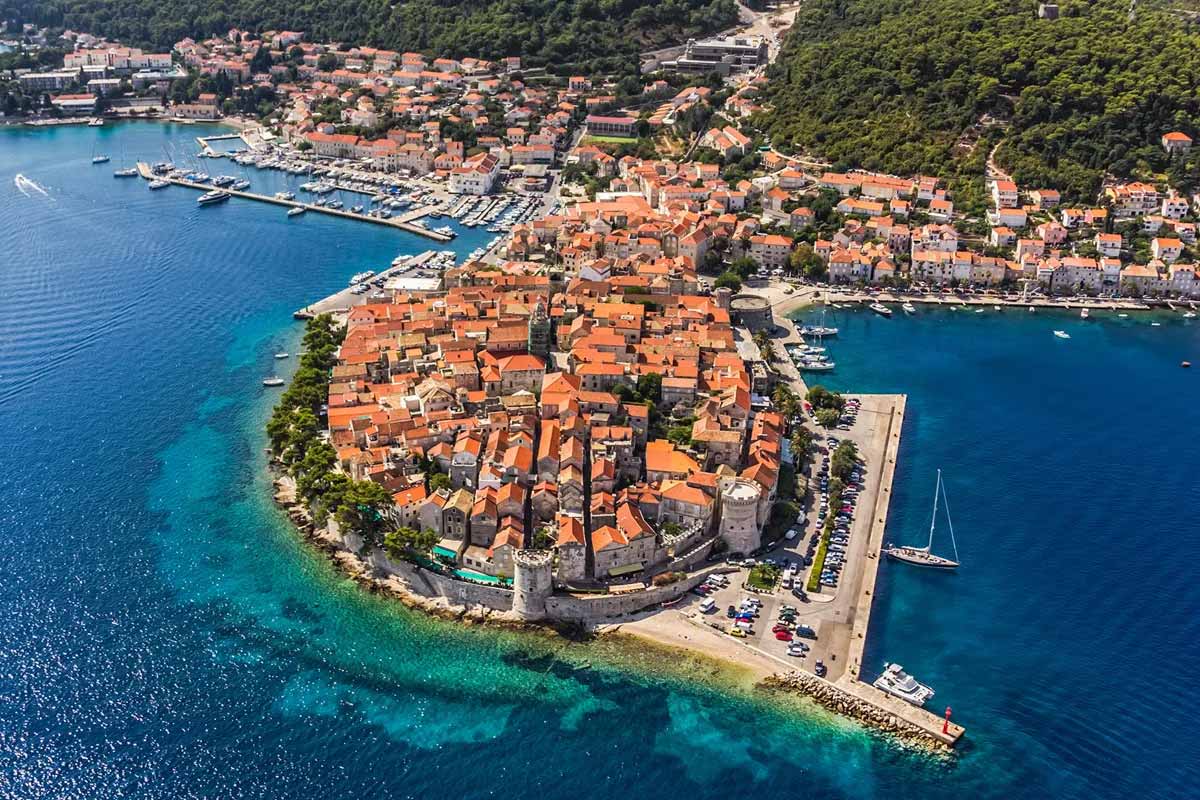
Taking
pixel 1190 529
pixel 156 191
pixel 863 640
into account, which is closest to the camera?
pixel 863 640

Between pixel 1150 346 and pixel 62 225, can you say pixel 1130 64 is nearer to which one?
pixel 1150 346

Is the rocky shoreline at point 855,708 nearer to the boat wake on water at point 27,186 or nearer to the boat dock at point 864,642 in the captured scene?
the boat dock at point 864,642

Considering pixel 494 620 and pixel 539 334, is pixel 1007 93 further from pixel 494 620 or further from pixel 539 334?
pixel 494 620

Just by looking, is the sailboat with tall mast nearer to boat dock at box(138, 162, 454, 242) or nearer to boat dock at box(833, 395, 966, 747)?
boat dock at box(833, 395, 966, 747)

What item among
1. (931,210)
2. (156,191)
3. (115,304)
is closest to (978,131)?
(931,210)

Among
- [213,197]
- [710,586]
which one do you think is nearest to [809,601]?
[710,586]

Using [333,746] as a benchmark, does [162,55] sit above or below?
above

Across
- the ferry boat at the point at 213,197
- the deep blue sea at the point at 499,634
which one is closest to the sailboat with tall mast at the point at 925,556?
the deep blue sea at the point at 499,634
